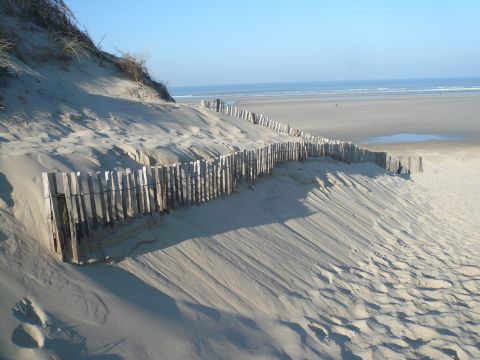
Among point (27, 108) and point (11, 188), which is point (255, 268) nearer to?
point (11, 188)

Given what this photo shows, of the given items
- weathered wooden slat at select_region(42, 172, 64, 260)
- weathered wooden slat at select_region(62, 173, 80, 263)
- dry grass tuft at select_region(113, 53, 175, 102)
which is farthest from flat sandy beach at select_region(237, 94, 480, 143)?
weathered wooden slat at select_region(42, 172, 64, 260)

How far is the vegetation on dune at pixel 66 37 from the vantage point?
10.5 metres

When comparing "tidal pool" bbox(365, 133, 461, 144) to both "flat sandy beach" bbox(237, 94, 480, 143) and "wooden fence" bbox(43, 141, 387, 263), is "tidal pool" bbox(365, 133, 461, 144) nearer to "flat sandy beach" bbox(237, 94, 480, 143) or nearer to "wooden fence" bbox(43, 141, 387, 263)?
"flat sandy beach" bbox(237, 94, 480, 143)

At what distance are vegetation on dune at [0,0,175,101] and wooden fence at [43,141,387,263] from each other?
6.31 m

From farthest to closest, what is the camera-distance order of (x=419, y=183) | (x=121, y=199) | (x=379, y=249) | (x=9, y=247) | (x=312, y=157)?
1. (x=419, y=183)
2. (x=312, y=157)
3. (x=379, y=249)
4. (x=121, y=199)
5. (x=9, y=247)

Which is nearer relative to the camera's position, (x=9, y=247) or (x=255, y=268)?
(x=9, y=247)

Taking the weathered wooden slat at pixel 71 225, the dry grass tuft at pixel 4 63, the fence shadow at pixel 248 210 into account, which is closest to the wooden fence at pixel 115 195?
the weathered wooden slat at pixel 71 225

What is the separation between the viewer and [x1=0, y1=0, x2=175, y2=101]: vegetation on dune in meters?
10.5

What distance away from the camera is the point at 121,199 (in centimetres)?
467

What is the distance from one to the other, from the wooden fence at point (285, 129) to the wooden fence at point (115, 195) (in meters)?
6.20

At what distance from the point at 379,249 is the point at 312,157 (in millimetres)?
3761

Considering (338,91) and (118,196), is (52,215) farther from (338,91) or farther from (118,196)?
(338,91)

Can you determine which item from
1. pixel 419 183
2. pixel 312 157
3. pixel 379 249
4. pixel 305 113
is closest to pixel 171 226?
pixel 379 249

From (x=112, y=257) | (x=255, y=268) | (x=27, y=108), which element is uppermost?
(x=27, y=108)
